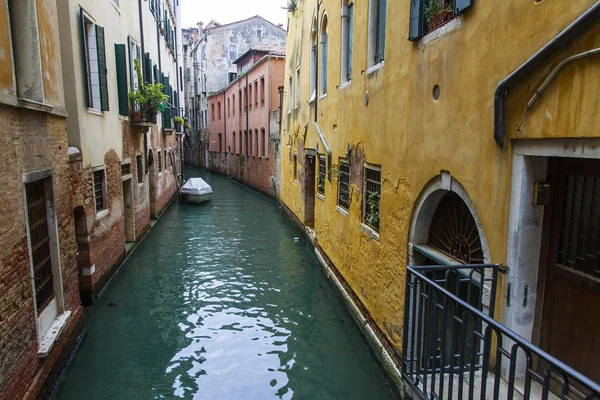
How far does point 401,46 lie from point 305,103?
7137 millimetres

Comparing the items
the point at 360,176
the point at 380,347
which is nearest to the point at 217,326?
the point at 380,347

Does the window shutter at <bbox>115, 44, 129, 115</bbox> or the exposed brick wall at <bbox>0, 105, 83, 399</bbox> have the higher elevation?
the window shutter at <bbox>115, 44, 129, 115</bbox>

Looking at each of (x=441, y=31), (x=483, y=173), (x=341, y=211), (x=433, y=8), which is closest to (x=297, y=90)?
(x=341, y=211)

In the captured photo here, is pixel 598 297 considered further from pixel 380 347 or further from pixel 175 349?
pixel 175 349

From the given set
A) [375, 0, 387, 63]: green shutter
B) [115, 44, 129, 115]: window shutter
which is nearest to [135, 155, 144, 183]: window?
[115, 44, 129, 115]: window shutter

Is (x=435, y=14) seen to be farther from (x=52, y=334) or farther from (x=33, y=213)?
(x=52, y=334)

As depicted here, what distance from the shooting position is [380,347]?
5574 mm

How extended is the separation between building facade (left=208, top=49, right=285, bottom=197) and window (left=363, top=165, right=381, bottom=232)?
12.3 metres

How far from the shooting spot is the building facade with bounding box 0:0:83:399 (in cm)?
400

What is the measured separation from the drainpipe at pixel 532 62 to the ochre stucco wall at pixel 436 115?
0.05 m

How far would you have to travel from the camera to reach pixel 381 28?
236 inches

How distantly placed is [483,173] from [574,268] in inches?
36.2

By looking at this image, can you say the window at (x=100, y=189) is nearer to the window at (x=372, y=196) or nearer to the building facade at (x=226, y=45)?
the window at (x=372, y=196)

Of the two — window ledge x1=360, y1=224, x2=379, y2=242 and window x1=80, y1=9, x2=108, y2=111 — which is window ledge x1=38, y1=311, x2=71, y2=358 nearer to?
window x1=80, y1=9, x2=108, y2=111
